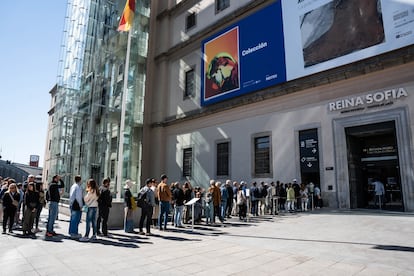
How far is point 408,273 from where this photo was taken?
15.8 feet

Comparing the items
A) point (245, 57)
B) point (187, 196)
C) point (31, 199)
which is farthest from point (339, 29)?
point (31, 199)

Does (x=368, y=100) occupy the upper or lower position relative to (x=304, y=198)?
upper

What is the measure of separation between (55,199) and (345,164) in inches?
530

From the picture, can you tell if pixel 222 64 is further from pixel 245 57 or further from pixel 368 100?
pixel 368 100

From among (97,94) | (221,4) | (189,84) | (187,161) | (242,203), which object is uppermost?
(221,4)

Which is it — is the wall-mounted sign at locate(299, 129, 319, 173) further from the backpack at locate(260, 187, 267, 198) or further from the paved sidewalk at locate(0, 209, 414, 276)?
the paved sidewalk at locate(0, 209, 414, 276)

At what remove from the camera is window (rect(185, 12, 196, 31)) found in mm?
26536

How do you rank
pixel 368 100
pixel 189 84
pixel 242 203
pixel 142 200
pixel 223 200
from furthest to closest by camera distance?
1. pixel 189 84
2. pixel 368 100
3. pixel 223 200
4. pixel 242 203
5. pixel 142 200

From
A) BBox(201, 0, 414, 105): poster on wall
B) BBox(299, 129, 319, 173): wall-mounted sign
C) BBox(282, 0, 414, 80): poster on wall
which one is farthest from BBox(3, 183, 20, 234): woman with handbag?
BBox(282, 0, 414, 80): poster on wall

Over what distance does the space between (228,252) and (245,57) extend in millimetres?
16283

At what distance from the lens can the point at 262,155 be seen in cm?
1914

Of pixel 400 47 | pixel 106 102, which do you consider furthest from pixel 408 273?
pixel 106 102

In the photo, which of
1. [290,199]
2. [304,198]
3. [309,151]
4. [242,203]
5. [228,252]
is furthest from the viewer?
[309,151]

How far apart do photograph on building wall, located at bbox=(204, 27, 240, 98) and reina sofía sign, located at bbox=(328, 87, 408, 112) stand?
7.25 metres
